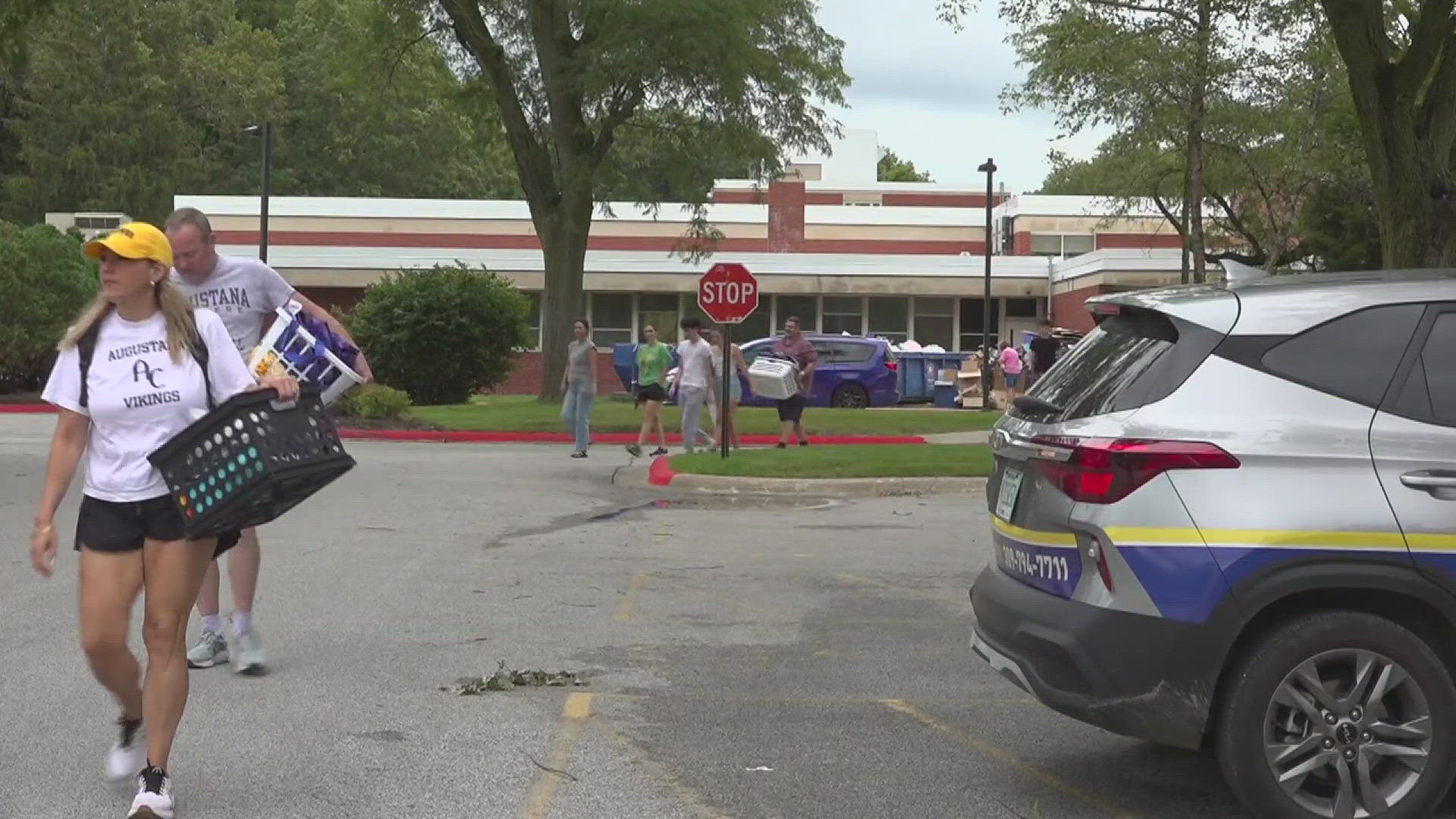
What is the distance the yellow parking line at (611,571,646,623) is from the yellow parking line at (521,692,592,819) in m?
2.01

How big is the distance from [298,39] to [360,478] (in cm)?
5887

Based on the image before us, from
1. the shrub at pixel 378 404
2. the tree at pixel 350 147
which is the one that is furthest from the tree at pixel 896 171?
the shrub at pixel 378 404

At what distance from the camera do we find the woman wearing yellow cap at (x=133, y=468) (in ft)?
17.4

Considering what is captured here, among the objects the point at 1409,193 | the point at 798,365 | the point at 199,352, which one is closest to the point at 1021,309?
the point at 798,365

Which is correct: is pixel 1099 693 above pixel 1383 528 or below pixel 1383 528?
below

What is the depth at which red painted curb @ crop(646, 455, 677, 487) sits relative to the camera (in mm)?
17734

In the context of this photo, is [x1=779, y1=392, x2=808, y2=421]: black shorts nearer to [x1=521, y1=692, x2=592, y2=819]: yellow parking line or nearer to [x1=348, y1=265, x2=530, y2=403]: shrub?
[x1=348, y1=265, x2=530, y2=403]: shrub

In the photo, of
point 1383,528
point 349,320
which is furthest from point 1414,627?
point 349,320

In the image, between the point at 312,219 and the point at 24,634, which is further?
the point at 312,219

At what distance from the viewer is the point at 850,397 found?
37.7m

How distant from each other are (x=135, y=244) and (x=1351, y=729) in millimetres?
4106

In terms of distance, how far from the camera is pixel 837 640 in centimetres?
874

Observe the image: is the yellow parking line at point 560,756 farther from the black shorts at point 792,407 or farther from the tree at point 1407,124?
the black shorts at point 792,407

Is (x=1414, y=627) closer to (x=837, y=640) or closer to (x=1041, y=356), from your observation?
(x=837, y=640)
